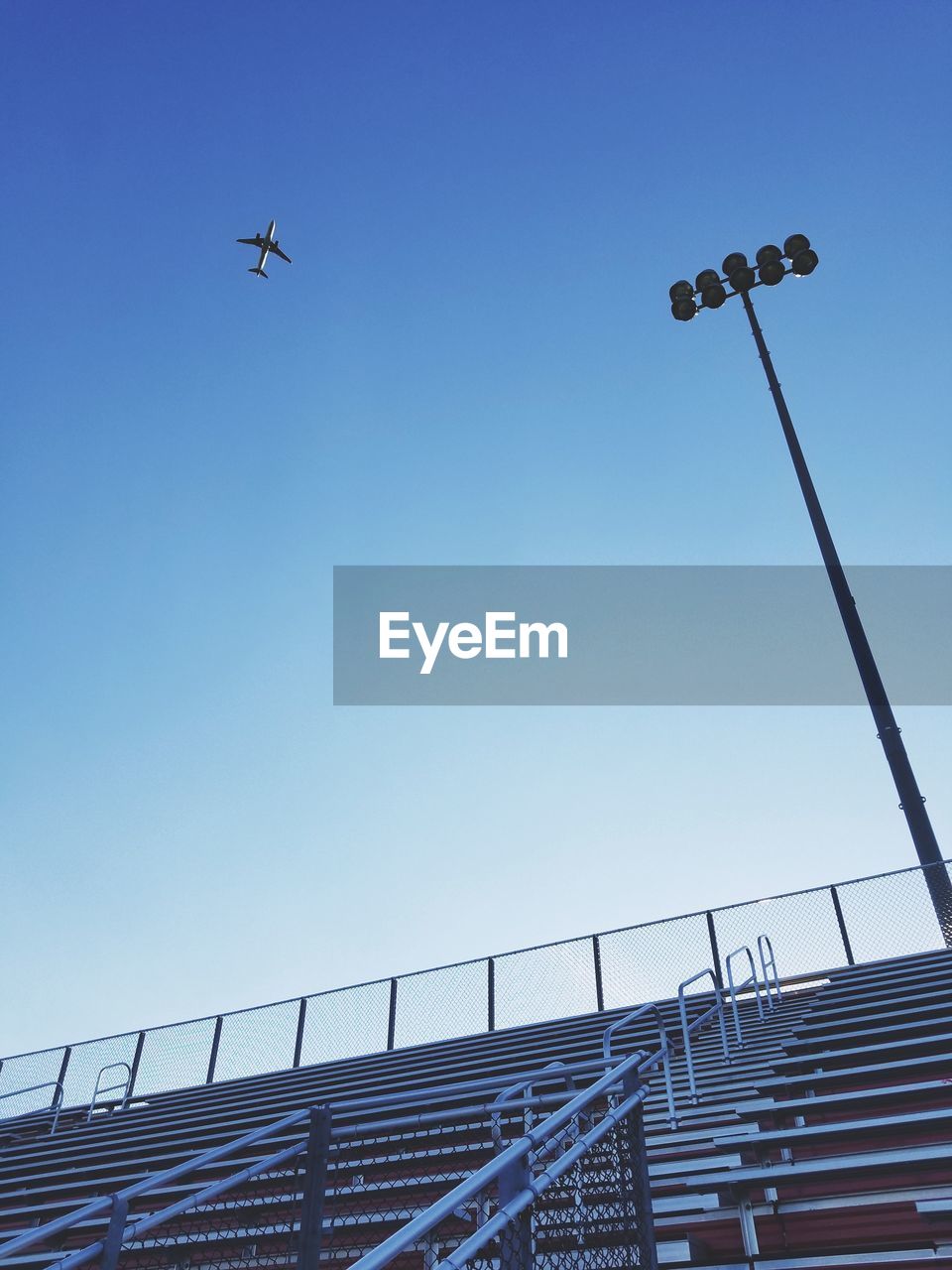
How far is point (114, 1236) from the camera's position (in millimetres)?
4316

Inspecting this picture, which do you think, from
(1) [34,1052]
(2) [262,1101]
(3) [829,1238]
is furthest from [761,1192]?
(1) [34,1052]

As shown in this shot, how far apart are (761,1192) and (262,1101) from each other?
26.1ft

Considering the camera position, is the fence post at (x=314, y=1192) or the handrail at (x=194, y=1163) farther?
the handrail at (x=194, y=1163)

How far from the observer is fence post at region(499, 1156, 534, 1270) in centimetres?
321

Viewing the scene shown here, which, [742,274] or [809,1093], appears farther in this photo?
[742,274]

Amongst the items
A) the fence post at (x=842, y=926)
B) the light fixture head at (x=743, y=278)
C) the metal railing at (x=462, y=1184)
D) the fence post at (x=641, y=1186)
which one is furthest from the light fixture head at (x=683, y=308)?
Result: the fence post at (x=641, y=1186)

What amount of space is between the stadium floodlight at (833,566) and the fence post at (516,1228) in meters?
7.31

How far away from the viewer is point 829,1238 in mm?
4656

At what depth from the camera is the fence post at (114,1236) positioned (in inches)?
169

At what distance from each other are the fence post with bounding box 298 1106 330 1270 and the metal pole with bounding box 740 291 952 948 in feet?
23.1

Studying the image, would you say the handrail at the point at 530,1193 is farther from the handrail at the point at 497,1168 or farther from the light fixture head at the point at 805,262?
the light fixture head at the point at 805,262

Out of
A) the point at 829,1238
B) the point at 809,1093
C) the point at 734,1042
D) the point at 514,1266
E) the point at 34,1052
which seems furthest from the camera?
the point at 34,1052

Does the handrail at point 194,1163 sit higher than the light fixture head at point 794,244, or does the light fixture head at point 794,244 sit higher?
the light fixture head at point 794,244

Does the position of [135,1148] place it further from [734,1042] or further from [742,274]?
[742,274]
